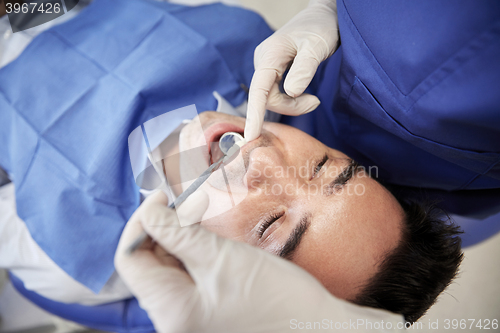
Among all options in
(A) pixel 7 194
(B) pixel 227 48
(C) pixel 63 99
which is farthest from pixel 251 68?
(A) pixel 7 194

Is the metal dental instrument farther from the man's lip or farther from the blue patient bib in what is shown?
the blue patient bib

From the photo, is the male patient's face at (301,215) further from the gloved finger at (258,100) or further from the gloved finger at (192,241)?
the gloved finger at (192,241)

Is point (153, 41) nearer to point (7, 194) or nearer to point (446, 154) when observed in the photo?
point (7, 194)

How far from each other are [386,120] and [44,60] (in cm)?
109

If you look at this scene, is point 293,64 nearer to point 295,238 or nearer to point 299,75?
point 299,75

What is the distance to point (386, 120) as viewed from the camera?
82 centimetres

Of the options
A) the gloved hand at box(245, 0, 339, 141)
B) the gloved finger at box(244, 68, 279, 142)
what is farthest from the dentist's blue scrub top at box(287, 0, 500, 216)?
the gloved finger at box(244, 68, 279, 142)

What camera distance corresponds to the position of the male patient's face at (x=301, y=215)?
0.73 m

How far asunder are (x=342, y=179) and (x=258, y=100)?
0.33 meters

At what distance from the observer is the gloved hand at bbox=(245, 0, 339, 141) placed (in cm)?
84

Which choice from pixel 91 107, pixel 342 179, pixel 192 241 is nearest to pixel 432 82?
pixel 342 179

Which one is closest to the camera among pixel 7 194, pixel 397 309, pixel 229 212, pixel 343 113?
pixel 229 212

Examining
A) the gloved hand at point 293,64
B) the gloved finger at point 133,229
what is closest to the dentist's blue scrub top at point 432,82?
the gloved hand at point 293,64

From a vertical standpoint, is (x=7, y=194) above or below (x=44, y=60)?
below
